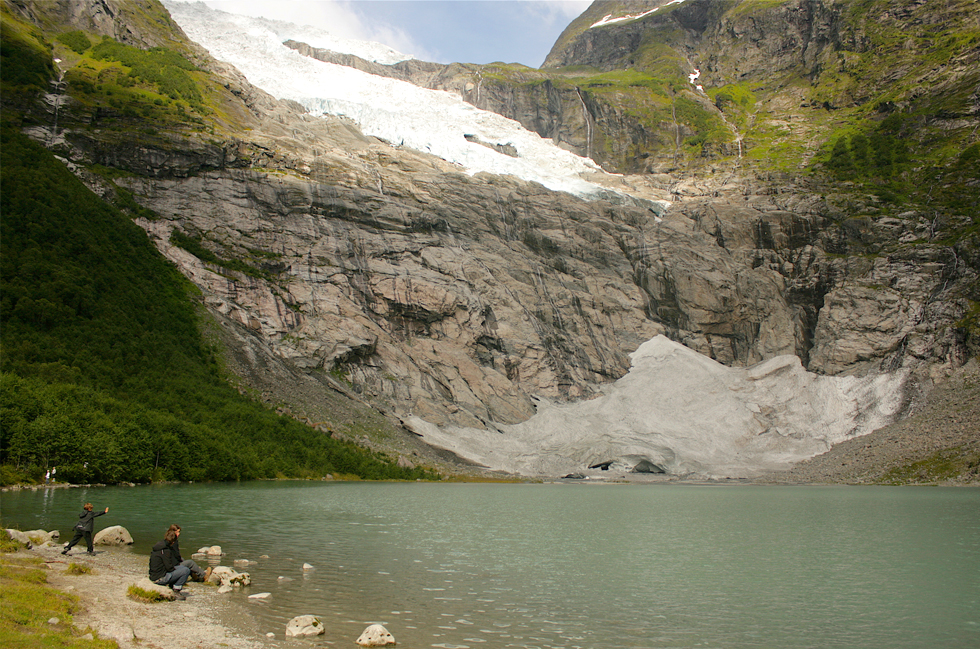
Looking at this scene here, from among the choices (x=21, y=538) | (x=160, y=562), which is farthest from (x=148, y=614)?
(x=21, y=538)

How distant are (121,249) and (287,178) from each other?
92.6ft

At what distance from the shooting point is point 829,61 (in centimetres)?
14312

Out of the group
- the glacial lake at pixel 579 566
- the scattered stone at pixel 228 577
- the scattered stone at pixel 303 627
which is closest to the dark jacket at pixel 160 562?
the scattered stone at pixel 228 577

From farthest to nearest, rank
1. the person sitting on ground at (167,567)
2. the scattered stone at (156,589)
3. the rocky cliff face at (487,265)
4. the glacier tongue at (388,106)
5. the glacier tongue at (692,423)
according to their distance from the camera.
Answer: the glacier tongue at (388,106)
the rocky cliff face at (487,265)
the glacier tongue at (692,423)
the person sitting on ground at (167,567)
the scattered stone at (156,589)

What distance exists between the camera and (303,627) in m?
12.6

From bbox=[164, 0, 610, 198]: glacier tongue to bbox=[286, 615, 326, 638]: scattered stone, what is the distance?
11365 cm

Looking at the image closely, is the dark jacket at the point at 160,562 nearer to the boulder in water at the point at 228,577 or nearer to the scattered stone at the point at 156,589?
the scattered stone at the point at 156,589

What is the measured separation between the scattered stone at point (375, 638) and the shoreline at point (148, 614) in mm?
1592

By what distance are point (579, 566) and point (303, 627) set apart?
11600mm

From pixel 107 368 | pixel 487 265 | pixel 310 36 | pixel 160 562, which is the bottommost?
pixel 160 562

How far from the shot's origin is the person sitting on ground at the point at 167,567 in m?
15.2

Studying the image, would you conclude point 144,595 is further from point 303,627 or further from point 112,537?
point 112,537

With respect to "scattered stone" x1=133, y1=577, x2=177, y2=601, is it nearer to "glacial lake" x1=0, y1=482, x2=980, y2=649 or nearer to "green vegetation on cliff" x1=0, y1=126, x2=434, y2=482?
"glacial lake" x1=0, y1=482, x2=980, y2=649

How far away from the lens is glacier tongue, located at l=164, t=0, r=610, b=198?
127 metres
